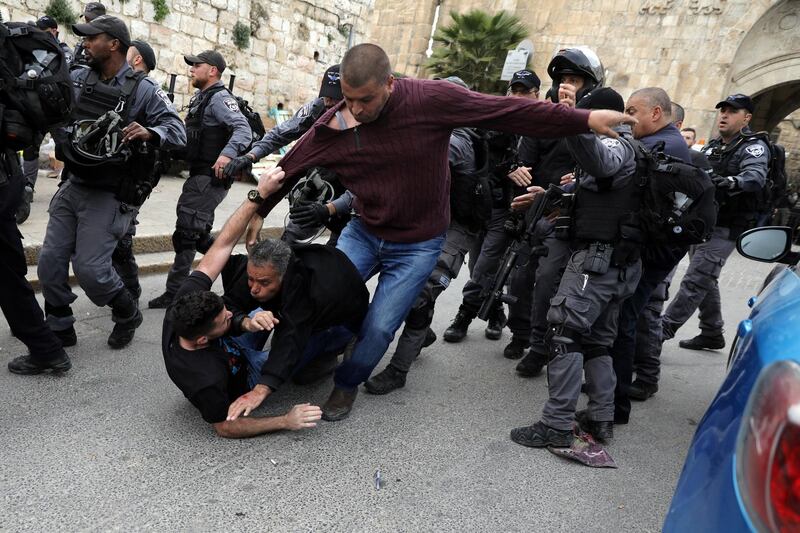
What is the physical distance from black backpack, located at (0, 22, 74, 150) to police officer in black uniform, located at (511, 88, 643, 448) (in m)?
2.42

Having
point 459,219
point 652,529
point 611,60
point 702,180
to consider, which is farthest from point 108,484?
point 611,60

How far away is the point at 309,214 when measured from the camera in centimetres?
343

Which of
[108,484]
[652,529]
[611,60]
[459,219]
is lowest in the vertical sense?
[108,484]

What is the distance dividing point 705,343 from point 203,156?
441 cm

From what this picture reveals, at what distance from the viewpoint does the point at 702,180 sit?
283cm

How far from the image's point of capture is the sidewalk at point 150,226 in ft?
15.7

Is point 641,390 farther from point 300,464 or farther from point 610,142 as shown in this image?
point 300,464

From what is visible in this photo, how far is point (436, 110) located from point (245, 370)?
153 centimetres

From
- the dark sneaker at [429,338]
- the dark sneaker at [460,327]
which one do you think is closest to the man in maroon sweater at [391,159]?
the dark sneaker at [429,338]

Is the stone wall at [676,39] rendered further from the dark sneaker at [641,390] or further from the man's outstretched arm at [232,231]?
the man's outstretched arm at [232,231]

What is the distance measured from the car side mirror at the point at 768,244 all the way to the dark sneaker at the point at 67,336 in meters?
3.48

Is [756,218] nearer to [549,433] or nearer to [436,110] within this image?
[549,433]

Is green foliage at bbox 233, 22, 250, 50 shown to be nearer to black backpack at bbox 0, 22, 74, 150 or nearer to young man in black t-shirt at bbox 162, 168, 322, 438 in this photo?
black backpack at bbox 0, 22, 74, 150

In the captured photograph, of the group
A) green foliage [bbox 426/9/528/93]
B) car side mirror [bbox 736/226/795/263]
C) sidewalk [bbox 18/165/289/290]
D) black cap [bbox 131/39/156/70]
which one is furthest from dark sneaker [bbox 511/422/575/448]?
green foliage [bbox 426/9/528/93]
